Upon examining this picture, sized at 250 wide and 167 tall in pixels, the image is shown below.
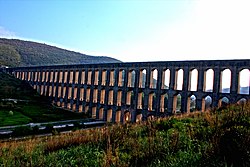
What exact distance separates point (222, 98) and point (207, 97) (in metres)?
2.01

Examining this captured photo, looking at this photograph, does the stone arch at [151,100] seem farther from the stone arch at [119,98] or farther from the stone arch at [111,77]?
the stone arch at [111,77]

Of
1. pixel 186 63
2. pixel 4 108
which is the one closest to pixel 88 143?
pixel 186 63

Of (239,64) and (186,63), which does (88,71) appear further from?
(239,64)

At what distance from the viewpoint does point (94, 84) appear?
49.5 meters

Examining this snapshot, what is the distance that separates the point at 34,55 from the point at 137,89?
11934 centimetres

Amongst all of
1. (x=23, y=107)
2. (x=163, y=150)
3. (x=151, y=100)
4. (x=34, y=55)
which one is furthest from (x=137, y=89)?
(x=34, y=55)

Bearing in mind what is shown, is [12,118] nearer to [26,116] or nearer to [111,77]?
[26,116]

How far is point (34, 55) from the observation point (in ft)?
482

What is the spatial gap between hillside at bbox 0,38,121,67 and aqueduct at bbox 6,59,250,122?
215 ft

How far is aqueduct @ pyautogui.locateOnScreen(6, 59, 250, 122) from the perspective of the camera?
1199 inches

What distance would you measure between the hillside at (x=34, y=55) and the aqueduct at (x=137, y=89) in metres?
65.4

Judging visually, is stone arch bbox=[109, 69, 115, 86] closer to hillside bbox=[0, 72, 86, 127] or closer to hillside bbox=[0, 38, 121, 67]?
hillside bbox=[0, 72, 86, 127]

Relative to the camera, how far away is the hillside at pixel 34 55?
127356 millimetres

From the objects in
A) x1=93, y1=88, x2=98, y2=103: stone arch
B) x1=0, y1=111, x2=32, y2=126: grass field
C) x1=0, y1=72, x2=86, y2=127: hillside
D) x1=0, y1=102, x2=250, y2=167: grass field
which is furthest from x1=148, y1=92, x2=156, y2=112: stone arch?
x1=0, y1=102, x2=250, y2=167: grass field
